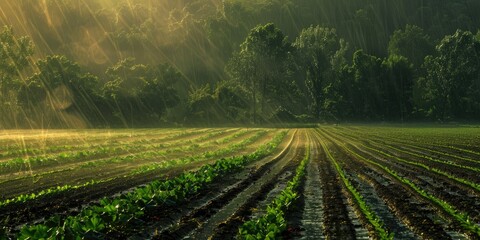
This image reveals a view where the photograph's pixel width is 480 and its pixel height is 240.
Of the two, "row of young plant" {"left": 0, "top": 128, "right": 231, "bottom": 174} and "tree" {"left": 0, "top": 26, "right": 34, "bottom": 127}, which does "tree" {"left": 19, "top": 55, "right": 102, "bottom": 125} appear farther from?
"row of young plant" {"left": 0, "top": 128, "right": 231, "bottom": 174}

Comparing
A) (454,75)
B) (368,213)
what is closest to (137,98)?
(454,75)

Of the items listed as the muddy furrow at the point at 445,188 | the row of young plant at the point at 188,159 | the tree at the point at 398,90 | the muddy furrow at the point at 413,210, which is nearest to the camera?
the muddy furrow at the point at 413,210

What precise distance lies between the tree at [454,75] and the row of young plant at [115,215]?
275ft

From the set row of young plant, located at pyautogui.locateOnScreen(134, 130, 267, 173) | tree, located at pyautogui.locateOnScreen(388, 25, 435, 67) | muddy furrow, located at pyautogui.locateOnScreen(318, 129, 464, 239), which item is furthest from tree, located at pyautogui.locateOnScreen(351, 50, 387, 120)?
muddy furrow, located at pyautogui.locateOnScreen(318, 129, 464, 239)

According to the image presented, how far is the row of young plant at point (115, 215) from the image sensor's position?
9.85 m

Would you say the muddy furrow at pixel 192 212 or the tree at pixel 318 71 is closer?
the muddy furrow at pixel 192 212

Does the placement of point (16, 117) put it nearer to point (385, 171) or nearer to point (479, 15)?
point (385, 171)

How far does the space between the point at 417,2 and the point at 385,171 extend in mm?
191209

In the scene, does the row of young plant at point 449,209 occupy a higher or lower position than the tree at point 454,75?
lower

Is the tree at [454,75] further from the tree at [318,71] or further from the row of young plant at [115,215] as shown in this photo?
the row of young plant at [115,215]

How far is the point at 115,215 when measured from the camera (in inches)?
461

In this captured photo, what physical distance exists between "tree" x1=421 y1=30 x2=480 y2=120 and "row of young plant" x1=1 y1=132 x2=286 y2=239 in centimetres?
8376

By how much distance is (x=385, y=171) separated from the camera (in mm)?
24031

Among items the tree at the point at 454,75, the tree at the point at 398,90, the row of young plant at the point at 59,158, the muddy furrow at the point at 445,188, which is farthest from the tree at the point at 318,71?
the muddy furrow at the point at 445,188
